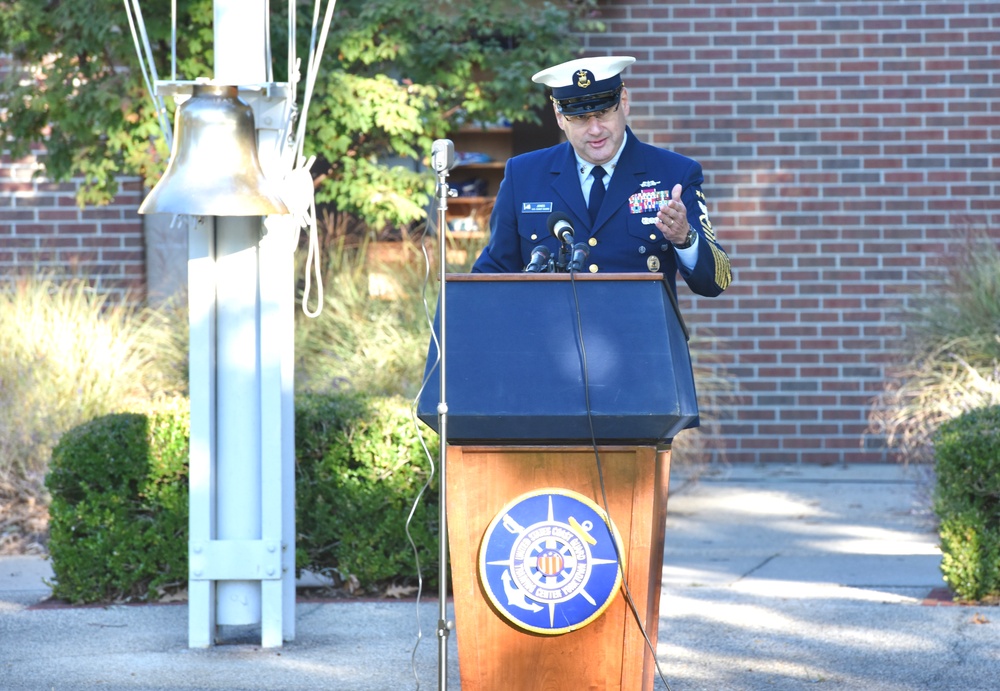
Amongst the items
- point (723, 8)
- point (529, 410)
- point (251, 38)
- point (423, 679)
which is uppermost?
point (723, 8)

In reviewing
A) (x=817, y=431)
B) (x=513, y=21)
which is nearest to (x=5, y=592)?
(x=513, y=21)

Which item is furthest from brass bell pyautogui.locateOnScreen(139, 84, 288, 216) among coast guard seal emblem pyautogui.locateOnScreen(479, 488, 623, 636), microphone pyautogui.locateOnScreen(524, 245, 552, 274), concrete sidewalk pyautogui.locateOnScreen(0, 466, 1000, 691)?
coast guard seal emblem pyautogui.locateOnScreen(479, 488, 623, 636)

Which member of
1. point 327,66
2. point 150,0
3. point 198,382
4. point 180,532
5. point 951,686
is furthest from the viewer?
point 327,66

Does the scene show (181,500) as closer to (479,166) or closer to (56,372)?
(56,372)

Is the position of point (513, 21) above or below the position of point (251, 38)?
above

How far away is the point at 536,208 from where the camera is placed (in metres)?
4.18

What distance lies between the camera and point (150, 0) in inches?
314

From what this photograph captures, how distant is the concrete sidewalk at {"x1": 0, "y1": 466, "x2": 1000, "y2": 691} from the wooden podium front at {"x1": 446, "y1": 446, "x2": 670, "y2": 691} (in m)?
0.12

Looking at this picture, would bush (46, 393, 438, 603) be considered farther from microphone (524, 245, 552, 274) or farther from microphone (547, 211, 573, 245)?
microphone (547, 211, 573, 245)

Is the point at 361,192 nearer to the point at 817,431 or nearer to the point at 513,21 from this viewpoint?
the point at 513,21

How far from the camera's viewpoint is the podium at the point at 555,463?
3.40m

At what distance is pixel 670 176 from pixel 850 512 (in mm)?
4508

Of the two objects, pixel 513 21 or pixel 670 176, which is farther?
pixel 513 21

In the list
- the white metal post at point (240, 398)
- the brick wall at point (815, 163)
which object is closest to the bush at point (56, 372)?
the brick wall at point (815, 163)
